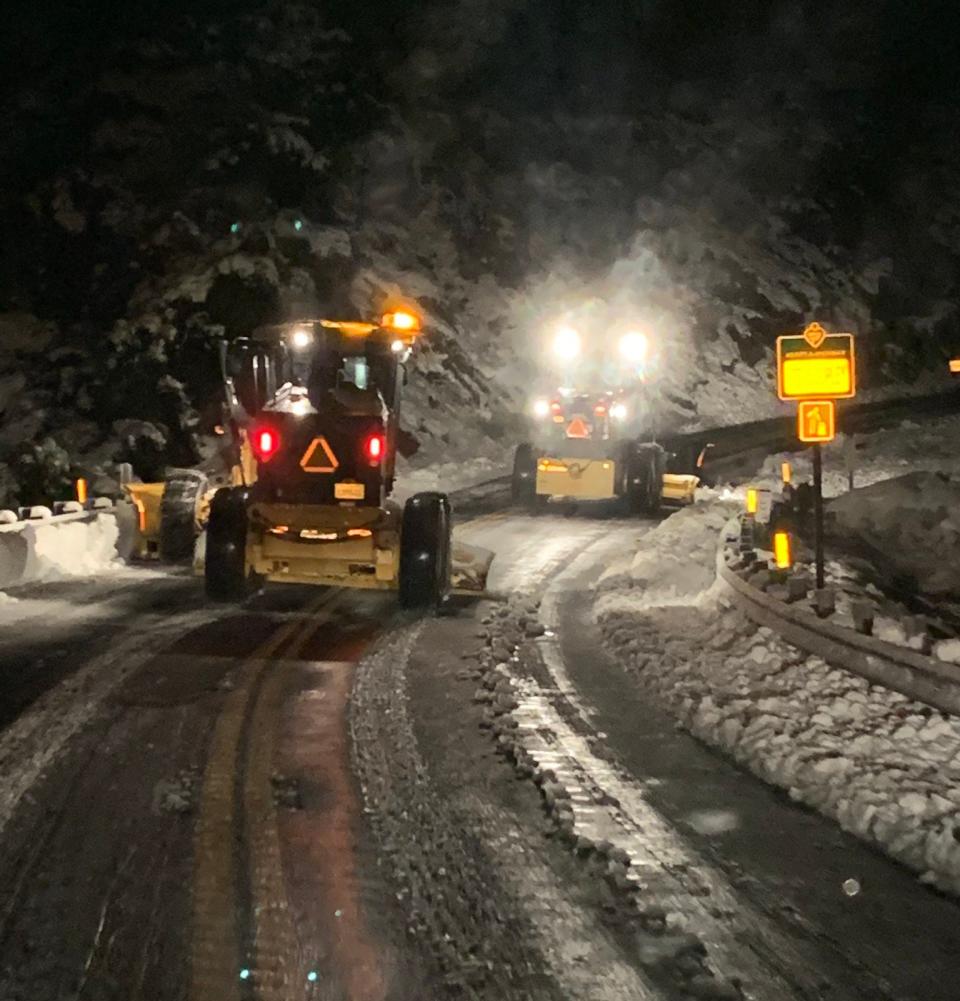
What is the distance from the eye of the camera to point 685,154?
51406mm

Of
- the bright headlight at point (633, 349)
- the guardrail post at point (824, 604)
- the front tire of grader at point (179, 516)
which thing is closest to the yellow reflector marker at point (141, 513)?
the front tire of grader at point (179, 516)

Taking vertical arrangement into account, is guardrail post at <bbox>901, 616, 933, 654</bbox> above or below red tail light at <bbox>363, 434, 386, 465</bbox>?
below

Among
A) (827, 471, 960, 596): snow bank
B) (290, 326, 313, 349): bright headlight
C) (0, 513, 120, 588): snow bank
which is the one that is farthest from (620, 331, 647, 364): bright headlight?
(290, 326, 313, 349): bright headlight

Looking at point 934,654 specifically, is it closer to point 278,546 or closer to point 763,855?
point 763,855

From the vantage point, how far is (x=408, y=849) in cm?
578

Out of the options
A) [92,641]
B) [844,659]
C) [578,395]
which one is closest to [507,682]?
[844,659]

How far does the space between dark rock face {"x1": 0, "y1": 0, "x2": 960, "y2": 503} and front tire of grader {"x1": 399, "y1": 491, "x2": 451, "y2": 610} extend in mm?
13214

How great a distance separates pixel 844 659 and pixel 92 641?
22.1ft

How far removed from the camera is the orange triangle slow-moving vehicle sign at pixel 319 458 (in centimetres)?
1223

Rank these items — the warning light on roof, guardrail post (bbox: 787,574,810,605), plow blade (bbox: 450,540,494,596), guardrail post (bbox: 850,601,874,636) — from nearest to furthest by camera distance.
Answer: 1. guardrail post (bbox: 850,601,874,636)
2. guardrail post (bbox: 787,574,810,605)
3. the warning light on roof
4. plow blade (bbox: 450,540,494,596)

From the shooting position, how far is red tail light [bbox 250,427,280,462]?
40.5 feet

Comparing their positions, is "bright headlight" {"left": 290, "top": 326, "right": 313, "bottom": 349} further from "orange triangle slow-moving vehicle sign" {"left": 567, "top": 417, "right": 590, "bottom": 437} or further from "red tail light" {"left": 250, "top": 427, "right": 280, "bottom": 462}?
"orange triangle slow-moving vehicle sign" {"left": 567, "top": 417, "right": 590, "bottom": 437}

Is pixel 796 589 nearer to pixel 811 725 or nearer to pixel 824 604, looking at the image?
pixel 824 604

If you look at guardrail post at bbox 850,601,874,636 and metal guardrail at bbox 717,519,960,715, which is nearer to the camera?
metal guardrail at bbox 717,519,960,715
